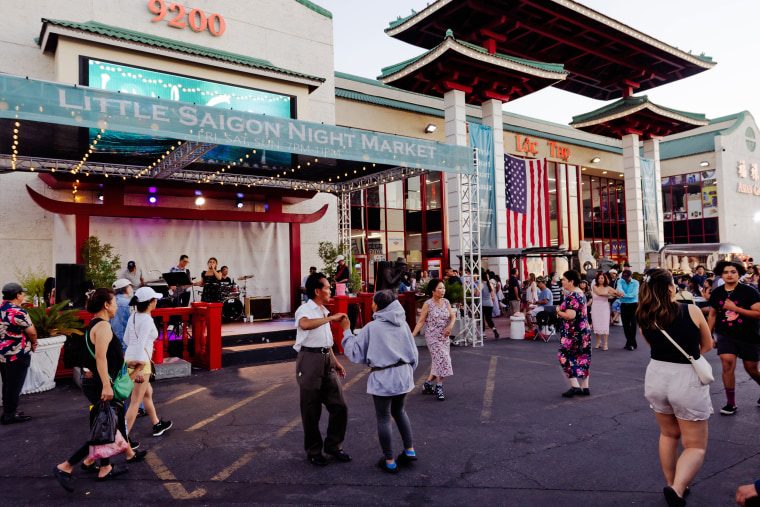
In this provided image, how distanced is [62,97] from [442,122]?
65.6 ft

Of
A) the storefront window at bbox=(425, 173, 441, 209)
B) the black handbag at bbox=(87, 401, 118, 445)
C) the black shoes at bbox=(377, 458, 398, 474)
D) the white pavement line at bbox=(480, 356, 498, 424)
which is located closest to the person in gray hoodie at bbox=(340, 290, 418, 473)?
the black shoes at bbox=(377, 458, 398, 474)

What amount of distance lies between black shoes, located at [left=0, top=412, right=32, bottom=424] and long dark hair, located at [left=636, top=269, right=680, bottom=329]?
7.62m

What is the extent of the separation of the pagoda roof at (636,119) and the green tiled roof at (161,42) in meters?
17.8

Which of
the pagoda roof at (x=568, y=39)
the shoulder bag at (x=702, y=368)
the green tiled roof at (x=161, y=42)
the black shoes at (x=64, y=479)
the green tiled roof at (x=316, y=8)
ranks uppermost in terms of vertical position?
the pagoda roof at (x=568, y=39)

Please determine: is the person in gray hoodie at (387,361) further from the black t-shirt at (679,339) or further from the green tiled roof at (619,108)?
the green tiled roof at (619,108)

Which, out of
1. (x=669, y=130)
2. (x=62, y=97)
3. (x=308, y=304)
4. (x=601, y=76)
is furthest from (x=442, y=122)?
(x=308, y=304)

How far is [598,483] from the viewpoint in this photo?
4336 mm

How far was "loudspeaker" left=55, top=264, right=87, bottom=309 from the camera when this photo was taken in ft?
34.0

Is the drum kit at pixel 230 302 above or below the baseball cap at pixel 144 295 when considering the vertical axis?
below

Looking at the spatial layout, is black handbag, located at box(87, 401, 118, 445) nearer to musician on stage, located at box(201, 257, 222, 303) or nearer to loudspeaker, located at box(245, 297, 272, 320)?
musician on stage, located at box(201, 257, 222, 303)

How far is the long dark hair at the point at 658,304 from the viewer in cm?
384

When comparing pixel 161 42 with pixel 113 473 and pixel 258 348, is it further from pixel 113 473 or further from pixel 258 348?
pixel 113 473

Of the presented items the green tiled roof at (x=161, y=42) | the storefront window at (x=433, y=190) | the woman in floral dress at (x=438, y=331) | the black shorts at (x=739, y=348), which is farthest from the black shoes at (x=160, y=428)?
the storefront window at (x=433, y=190)

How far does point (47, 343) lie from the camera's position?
27.8ft
